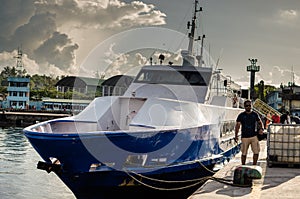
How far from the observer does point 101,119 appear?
1189 cm

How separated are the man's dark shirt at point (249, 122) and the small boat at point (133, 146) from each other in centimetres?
99

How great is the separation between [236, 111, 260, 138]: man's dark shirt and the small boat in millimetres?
985

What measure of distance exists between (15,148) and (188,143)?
70.4 feet

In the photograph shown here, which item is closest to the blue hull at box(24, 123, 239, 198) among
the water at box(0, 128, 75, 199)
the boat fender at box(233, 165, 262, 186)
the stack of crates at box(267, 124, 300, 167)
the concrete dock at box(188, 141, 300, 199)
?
the concrete dock at box(188, 141, 300, 199)

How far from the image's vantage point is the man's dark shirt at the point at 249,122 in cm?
1196

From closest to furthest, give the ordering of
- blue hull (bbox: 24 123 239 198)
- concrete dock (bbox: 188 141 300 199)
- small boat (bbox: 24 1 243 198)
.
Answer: concrete dock (bbox: 188 141 300 199) < blue hull (bbox: 24 123 239 198) < small boat (bbox: 24 1 243 198)

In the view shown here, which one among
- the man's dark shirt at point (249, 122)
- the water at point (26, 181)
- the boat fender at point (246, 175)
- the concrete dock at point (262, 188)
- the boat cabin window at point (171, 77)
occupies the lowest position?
the water at point (26, 181)

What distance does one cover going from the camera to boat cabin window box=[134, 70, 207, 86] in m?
15.6

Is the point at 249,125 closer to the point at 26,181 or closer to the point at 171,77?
the point at 171,77

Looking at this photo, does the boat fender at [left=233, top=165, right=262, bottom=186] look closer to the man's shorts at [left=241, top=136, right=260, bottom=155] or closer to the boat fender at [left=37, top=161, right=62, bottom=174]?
the man's shorts at [left=241, top=136, right=260, bottom=155]

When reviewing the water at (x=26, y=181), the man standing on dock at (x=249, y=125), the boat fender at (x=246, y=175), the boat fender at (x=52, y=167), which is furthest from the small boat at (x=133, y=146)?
the water at (x=26, y=181)

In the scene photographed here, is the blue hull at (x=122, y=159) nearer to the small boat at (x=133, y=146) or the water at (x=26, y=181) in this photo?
the small boat at (x=133, y=146)

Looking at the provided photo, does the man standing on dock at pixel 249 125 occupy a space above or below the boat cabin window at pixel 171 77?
below

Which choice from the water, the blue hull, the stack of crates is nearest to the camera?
the blue hull
